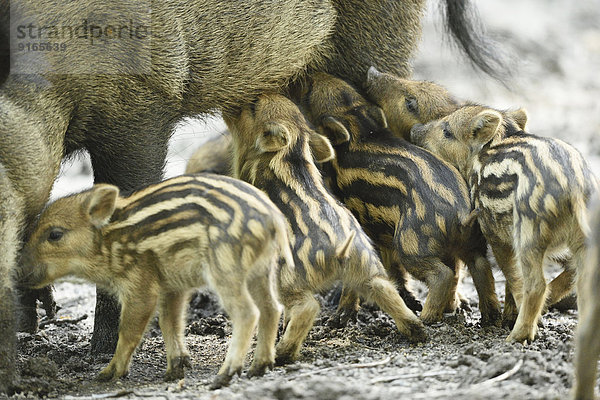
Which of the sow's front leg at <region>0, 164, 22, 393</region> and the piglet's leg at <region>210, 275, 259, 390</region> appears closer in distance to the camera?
the piglet's leg at <region>210, 275, 259, 390</region>

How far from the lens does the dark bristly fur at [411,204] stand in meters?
4.19

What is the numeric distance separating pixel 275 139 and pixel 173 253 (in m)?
0.98

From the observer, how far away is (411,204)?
4254 mm

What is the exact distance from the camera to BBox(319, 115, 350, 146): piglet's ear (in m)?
4.67

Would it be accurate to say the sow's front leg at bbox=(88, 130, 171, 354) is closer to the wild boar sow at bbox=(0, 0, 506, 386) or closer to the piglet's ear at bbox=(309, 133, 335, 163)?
the wild boar sow at bbox=(0, 0, 506, 386)

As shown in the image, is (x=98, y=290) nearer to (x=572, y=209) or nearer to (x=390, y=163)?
(x=390, y=163)

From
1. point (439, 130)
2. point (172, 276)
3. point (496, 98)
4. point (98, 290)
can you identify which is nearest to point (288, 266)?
point (172, 276)

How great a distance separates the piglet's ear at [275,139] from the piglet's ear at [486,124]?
2.93 feet

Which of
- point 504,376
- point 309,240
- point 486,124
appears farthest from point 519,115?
point 504,376

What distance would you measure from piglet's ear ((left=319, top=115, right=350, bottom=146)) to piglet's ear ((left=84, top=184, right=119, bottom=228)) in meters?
1.42

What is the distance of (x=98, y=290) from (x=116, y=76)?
3.36ft

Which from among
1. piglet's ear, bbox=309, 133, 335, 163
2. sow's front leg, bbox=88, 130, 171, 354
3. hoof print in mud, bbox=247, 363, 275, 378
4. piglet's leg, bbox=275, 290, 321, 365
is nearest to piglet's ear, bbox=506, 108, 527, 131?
piglet's ear, bbox=309, 133, 335, 163

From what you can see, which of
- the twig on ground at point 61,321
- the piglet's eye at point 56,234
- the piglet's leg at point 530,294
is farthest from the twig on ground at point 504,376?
the twig on ground at point 61,321

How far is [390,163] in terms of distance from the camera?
4.45 meters
